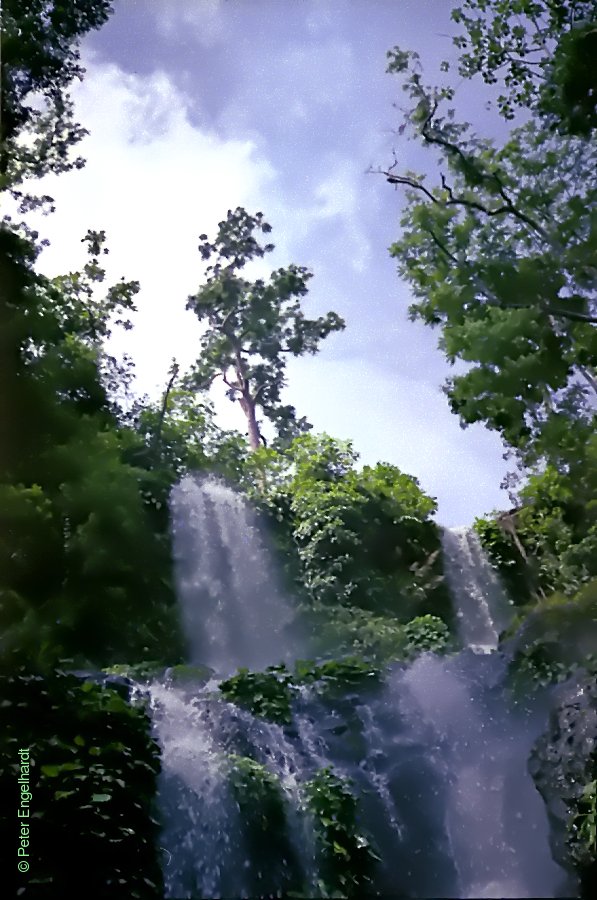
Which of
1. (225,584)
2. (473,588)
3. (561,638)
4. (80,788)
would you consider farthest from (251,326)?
(80,788)

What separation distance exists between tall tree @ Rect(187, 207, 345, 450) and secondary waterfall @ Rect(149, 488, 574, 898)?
13.9 feet

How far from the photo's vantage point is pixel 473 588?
405 inches

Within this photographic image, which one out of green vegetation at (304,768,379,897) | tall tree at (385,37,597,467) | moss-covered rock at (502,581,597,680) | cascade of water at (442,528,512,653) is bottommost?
green vegetation at (304,768,379,897)

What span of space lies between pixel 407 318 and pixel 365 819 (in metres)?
5.29

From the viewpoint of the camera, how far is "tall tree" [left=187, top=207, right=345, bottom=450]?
8.11m

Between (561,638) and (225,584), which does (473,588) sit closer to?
(225,584)

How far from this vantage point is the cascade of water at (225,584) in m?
8.59

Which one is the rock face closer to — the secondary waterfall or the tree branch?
the secondary waterfall

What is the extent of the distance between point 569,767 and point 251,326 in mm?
7655

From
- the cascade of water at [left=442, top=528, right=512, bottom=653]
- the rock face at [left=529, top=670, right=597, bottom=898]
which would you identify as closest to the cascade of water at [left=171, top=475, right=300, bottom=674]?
the cascade of water at [left=442, top=528, right=512, bottom=653]

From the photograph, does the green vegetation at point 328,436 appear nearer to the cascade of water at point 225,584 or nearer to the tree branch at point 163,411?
the tree branch at point 163,411

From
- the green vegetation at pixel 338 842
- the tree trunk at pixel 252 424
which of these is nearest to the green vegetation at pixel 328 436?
the green vegetation at pixel 338 842

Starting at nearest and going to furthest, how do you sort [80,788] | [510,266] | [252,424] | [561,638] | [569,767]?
[80,788] < [569,767] < [561,638] < [510,266] < [252,424]

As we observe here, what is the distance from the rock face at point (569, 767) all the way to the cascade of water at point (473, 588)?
Result: 4813 millimetres
